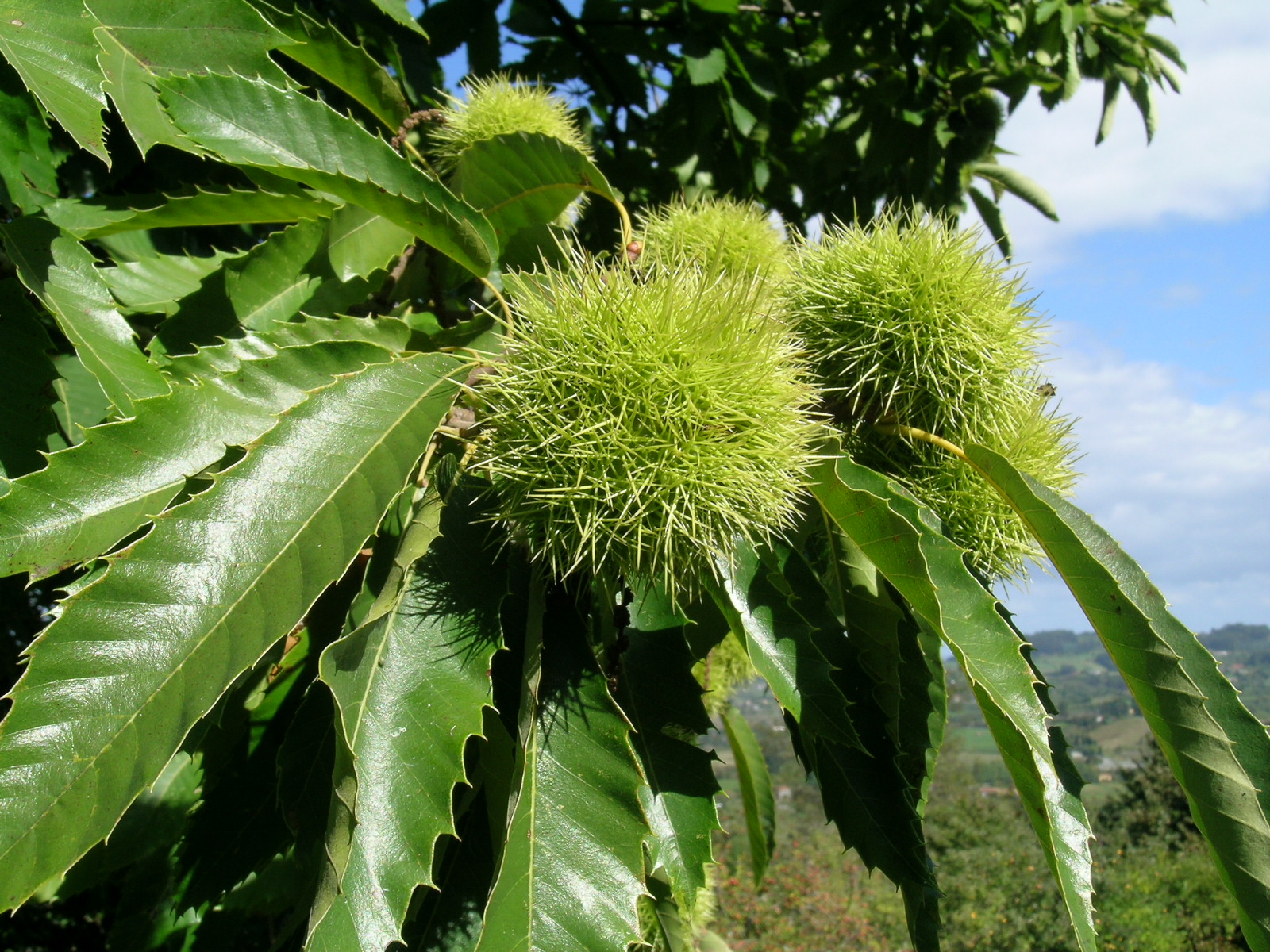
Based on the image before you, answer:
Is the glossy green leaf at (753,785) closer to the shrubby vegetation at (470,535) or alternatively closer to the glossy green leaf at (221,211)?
the shrubby vegetation at (470,535)

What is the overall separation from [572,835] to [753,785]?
160 cm

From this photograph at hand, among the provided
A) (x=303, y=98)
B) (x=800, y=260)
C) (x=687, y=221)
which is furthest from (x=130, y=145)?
(x=800, y=260)

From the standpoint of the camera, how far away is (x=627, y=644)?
1.14 metres

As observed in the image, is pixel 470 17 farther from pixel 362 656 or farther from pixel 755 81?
pixel 362 656

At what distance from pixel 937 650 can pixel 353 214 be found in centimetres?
108

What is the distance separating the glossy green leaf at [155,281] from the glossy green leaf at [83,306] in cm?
14

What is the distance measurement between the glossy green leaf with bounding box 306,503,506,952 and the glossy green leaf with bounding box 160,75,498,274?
0.35 meters

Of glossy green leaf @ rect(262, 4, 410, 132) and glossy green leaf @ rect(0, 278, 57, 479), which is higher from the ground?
glossy green leaf @ rect(262, 4, 410, 132)

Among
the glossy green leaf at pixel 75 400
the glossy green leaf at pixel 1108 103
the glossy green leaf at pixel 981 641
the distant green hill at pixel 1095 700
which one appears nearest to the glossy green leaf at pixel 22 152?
the glossy green leaf at pixel 75 400

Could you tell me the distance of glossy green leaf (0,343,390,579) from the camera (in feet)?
2.48

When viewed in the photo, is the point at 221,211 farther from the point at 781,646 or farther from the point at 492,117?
the point at 781,646

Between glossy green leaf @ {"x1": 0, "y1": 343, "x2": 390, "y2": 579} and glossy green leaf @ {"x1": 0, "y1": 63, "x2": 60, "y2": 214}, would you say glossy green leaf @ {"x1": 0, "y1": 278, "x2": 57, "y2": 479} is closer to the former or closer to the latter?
glossy green leaf @ {"x1": 0, "y1": 63, "x2": 60, "y2": 214}

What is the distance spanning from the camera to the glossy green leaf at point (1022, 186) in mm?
2521

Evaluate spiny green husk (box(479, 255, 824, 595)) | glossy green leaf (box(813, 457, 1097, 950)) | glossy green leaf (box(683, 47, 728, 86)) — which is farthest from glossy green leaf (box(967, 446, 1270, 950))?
glossy green leaf (box(683, 47, 728, 86))
